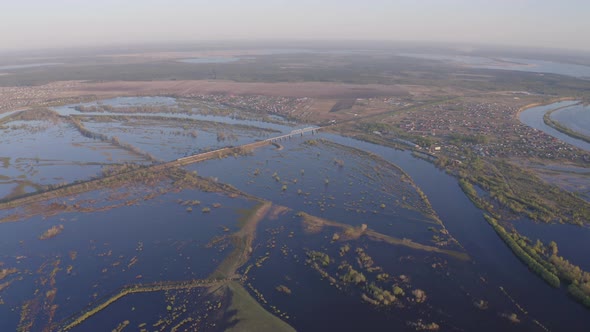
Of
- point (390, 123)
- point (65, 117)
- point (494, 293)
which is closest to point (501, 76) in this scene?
point (390, 123)

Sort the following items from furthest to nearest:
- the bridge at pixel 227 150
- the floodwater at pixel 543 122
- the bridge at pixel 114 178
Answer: the floodwater at pixel 543 122
the bridge at pixel 227 150
the bridge at pixel 114 178

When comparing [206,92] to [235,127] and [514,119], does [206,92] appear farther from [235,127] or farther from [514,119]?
[514,119]

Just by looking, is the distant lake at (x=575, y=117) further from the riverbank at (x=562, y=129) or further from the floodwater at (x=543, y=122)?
the floodwater at (x=543, y=122)

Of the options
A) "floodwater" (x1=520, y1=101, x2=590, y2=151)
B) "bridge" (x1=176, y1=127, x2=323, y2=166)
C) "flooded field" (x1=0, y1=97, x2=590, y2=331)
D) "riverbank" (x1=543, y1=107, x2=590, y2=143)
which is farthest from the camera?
"riverbank" (x1=543, y1=107, x2=590, y2=143)

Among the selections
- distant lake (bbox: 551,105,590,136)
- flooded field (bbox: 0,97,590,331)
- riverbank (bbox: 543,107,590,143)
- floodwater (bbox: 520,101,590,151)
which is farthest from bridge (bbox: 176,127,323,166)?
distant lake (bbox: 551,105,590,136)

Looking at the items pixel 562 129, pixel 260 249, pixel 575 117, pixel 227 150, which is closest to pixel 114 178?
pixel 227 150

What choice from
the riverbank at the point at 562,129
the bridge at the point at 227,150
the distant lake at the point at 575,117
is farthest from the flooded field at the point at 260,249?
the distant lake at the point at 575,117

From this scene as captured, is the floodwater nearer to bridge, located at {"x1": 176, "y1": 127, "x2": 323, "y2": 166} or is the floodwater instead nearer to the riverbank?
the riverbank

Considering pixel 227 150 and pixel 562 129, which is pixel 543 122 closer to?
pixel 562 129
